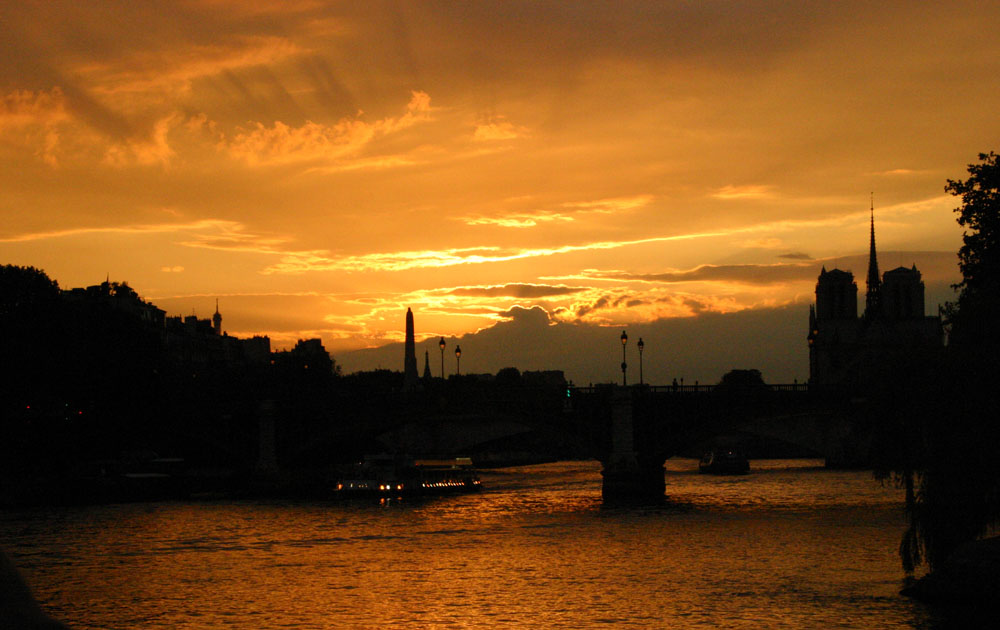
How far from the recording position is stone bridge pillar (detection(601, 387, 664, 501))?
69.6m

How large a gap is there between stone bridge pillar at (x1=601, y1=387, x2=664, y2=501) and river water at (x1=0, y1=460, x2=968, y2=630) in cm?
399

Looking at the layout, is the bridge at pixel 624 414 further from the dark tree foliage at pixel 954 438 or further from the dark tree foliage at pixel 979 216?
the dark tree foliage at pixel 954 438

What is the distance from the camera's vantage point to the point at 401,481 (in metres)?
79.9

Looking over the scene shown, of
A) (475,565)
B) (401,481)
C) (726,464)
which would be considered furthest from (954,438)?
(726,464)

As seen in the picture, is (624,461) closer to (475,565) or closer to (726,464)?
(475,565)

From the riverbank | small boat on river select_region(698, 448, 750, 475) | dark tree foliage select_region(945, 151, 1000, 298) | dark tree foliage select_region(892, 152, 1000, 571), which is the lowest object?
small boat on river select_region(698, 448, 750, 475)

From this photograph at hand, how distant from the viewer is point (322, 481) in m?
83.4

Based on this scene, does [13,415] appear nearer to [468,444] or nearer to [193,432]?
[193,432]

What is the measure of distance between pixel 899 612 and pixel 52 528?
123 ft

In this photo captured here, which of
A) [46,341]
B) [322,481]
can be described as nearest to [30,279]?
[46,341]

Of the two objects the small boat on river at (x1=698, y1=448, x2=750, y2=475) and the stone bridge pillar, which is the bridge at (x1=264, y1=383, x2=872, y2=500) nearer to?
the stone bridge pillar

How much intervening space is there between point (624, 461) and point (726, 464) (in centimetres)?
4002

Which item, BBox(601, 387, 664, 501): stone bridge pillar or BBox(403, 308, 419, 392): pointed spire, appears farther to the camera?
BBox(403, 308, 419, 392): pointed spire

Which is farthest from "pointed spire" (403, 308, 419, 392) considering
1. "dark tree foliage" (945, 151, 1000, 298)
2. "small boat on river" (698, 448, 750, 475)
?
"dark tree foliage" (945, 151, 1000, 298)
